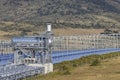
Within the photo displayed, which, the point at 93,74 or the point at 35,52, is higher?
the point at 35,52

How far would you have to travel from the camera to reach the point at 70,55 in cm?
11125

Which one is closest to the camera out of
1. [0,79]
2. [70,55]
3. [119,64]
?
[0,79]

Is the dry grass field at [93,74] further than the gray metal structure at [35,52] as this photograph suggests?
No

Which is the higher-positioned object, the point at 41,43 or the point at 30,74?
the point at 41,43

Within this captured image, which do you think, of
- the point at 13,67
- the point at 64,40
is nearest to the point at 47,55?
the point at 13,67

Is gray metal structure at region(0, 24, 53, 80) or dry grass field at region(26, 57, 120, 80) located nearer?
dry grass field at region(26, 57, 120, 80)

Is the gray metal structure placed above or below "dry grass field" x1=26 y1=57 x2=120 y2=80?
above

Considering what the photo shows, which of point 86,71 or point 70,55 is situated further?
point 70,55

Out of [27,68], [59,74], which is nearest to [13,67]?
[27,68]

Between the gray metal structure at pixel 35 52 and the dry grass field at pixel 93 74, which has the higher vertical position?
the gray metal structure at pixel 35 52

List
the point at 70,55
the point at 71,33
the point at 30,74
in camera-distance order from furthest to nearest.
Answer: the point at 71,33, the point at 70,55, the point at 30,74

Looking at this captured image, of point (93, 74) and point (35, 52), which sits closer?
point (93, 74)

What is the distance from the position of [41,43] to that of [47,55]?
241cm

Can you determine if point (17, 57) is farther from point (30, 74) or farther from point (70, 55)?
point (70, 55)
